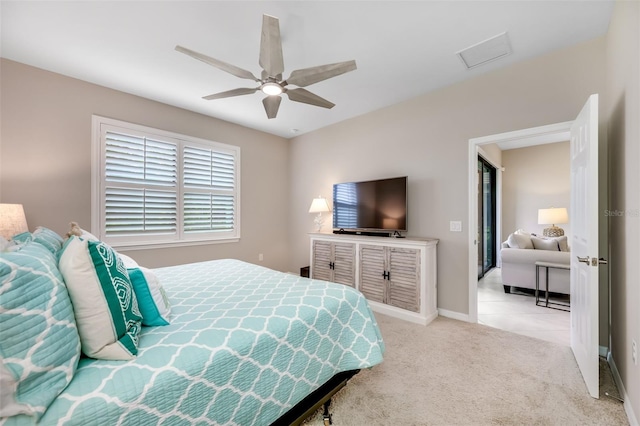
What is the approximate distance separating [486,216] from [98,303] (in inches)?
248

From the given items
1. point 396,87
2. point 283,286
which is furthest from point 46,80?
point 396,87

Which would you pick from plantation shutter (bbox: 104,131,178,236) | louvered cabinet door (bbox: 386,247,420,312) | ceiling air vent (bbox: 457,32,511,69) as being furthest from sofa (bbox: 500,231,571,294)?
plantation shutter (bbox: 104,131,178,236)

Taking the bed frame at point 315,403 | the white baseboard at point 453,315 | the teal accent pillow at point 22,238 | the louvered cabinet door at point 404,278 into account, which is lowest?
the white baseboard at point 453,315

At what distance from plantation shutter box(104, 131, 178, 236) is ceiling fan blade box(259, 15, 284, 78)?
8.02 ft

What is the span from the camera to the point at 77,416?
781 mm

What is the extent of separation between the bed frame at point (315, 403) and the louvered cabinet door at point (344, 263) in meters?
1.88

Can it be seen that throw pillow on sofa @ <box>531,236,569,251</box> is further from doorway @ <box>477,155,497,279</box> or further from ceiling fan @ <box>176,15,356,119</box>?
ceiling fan @ <box>176,15,356,119</box>

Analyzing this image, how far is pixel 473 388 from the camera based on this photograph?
186 centimetres

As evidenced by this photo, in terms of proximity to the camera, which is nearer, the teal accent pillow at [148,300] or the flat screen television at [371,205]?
the teal accent pillow at [148,300]

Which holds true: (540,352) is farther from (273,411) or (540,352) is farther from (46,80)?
(46,80)

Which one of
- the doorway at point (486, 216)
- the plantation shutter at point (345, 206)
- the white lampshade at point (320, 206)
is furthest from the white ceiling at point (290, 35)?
the doorway at point (486, 216)

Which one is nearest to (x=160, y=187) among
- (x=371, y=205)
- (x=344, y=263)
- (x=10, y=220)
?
(x=10, y=220)

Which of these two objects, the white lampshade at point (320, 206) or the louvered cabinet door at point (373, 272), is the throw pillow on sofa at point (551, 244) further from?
the white lampshade at point (320, 206)

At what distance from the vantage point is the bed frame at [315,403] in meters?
1.35
